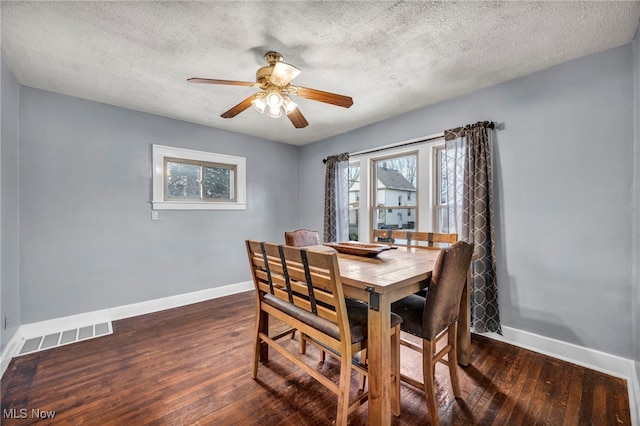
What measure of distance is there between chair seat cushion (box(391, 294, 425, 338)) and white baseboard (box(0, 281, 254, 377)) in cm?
289

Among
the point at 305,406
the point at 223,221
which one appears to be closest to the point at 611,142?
the point at 305,406

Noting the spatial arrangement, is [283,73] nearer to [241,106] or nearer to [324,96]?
[324,96]

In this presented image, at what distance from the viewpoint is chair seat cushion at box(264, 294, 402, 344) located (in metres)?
1.41

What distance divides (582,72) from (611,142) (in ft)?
2.00

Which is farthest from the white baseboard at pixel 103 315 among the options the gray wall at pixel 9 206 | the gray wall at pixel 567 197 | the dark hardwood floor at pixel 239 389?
the gray wall at pixel 567 197

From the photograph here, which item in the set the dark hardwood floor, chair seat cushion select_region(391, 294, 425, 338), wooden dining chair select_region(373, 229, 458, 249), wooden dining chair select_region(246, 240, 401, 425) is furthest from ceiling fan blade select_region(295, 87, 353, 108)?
the dark hardwood floor

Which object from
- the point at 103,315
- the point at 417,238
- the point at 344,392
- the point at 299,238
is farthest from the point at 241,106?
the point at 103,315

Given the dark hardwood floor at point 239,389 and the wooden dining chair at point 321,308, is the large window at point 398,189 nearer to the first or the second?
the dark hardwood floor at point 239,389

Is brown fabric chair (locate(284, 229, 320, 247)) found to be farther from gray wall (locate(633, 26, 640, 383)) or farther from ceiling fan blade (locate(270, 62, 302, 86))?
gray wall (locate(633, 26, 640, 383))

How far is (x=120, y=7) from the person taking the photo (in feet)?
5.23

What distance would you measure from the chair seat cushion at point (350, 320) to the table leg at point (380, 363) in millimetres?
111

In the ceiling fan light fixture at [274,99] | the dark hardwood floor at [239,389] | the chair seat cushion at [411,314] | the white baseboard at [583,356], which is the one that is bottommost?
the dark hardwood floor at [239,389]

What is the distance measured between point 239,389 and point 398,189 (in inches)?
110

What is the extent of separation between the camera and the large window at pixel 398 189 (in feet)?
10.2
